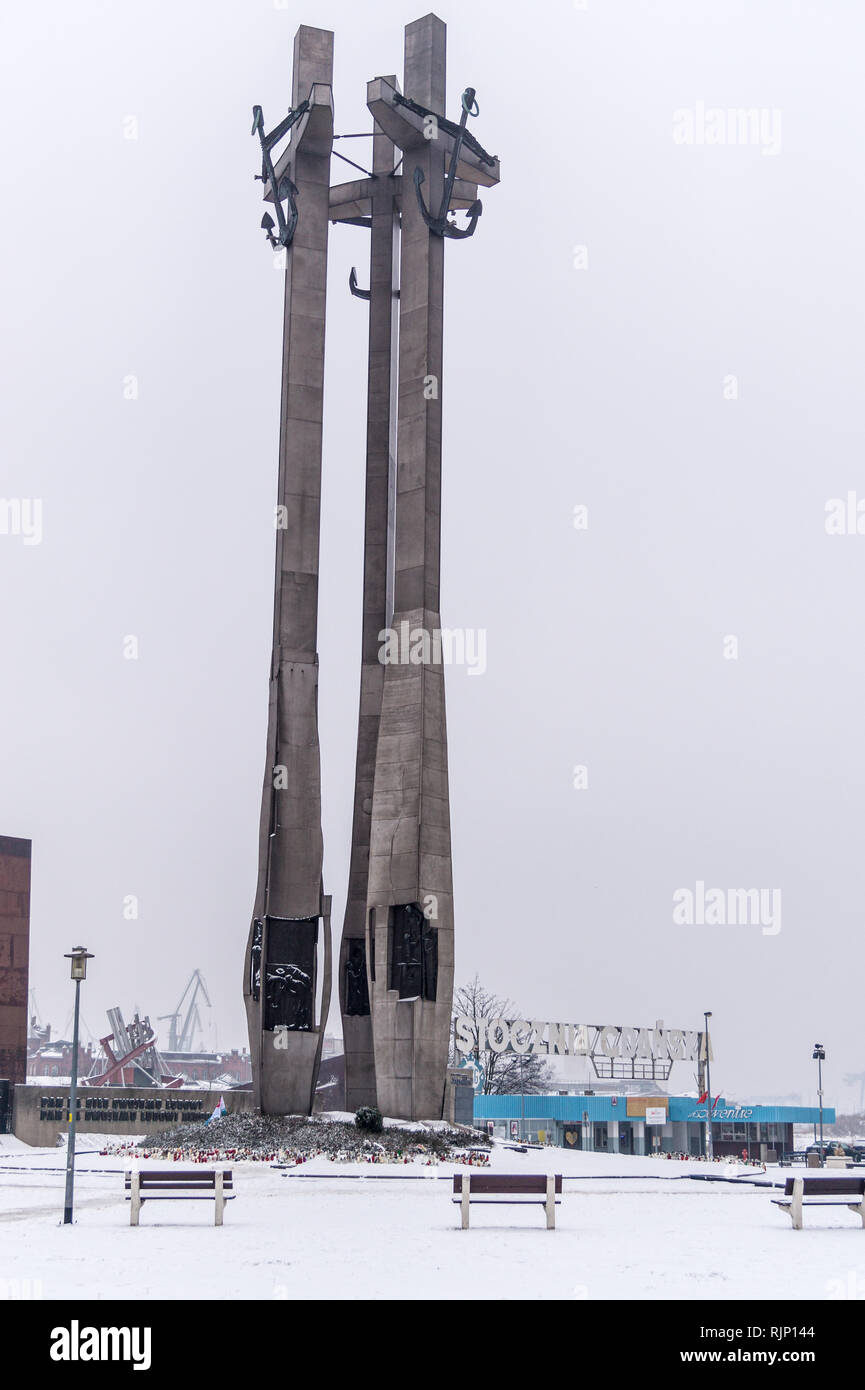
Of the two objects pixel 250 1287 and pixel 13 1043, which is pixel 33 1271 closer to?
pixel 250 1287

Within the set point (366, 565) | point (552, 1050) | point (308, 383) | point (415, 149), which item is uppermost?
point (415, 149)

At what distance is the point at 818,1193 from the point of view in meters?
23.2

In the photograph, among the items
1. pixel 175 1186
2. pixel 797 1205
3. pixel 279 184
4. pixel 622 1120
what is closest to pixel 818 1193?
pixel 797 1205

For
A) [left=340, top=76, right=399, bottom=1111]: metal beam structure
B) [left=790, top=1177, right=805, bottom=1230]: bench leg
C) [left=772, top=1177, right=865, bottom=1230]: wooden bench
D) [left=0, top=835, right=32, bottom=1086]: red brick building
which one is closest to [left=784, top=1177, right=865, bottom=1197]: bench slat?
→ [left=772, top=1177, right=865, bottom=1230]: wooden bench

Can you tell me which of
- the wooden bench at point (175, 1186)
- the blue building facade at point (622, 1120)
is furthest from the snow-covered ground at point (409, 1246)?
the blue building facade at point (622, 1120)

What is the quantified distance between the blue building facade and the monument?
3507 centimetres

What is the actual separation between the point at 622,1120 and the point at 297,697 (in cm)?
4497

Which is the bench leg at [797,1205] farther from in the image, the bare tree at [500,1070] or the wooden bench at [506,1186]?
the bare tree at [500,1070]

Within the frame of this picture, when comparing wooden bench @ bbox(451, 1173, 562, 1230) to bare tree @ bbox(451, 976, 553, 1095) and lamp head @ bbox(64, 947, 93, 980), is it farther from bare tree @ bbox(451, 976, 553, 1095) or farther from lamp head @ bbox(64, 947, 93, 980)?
bare tree @ bbox(451, 976, 553, 1095)

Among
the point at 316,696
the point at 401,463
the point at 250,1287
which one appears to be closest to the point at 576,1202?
the point at 250,1287

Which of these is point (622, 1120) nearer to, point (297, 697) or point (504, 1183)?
point (297, 697)
